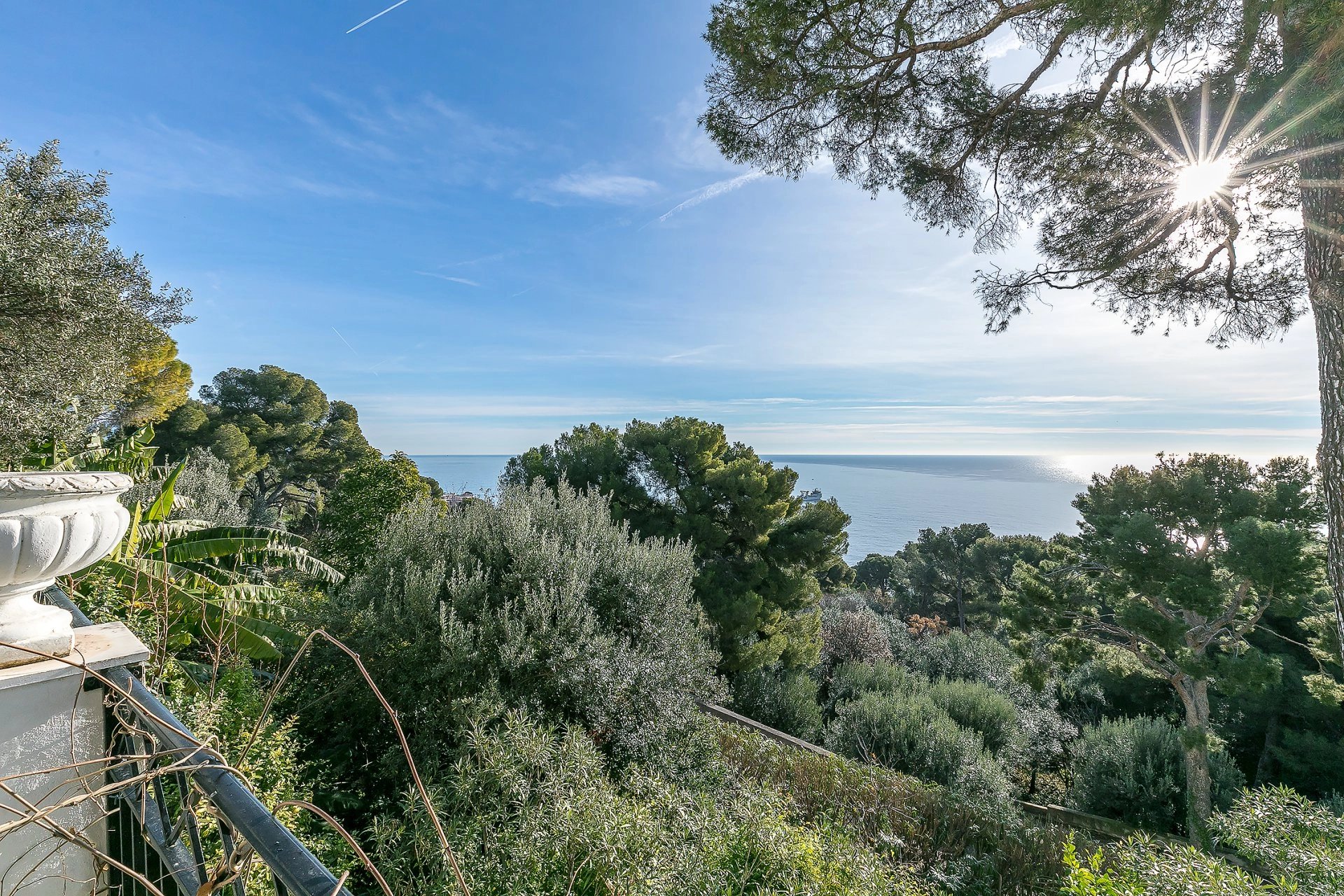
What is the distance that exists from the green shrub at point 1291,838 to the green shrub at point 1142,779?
6.80 metres

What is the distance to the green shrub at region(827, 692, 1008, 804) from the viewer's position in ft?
24.4

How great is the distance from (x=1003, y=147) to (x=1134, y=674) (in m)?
14.5

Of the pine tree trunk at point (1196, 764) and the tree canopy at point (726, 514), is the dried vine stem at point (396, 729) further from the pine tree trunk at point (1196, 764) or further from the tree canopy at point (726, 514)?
the pine tree trunk at point (1196, 764)

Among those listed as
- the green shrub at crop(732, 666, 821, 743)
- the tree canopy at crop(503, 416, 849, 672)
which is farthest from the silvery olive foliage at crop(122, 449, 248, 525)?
→ the green shrub at crop(732, 666, 821, 743)

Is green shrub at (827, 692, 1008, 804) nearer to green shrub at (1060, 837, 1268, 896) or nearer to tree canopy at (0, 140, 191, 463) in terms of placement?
green shrub at (1060, 837, 1268, 896)

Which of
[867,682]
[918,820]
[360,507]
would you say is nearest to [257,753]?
[918,820]

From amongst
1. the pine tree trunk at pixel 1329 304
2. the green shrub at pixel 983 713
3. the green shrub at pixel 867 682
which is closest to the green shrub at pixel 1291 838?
the pine tree trunk at pixel 1329 304

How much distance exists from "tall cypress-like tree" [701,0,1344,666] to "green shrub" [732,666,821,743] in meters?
7.94

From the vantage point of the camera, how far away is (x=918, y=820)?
216 inches

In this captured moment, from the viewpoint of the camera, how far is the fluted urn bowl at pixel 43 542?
131 cm

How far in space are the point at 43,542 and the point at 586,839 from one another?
2.61 m

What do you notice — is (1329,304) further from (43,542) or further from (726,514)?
(726,514)

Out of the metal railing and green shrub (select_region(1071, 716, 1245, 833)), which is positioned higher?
the metal railing

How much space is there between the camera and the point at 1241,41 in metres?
3.33
